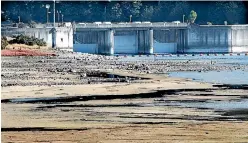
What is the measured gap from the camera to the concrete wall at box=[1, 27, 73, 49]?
380 feet

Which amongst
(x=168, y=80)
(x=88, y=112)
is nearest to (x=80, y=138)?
(x=88, y=112)

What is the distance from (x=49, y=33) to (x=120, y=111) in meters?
94.0

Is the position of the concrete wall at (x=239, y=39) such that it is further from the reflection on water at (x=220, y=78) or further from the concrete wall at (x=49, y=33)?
the reflection on water at (x=220, y=78)

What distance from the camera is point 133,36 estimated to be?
165 meters

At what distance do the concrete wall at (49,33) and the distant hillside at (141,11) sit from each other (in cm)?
5475

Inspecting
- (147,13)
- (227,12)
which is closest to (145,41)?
(147,13)

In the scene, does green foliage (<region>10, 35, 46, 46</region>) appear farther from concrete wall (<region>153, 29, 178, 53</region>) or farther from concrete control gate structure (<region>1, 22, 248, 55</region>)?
concrete wall (<region>153, 29, 178, 53</region>)

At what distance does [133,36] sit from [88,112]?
137137 millimetres

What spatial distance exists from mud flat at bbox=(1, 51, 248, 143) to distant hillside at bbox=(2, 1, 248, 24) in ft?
463

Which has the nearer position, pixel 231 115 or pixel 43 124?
pixel 43 124

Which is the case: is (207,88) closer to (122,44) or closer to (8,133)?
(8,133)

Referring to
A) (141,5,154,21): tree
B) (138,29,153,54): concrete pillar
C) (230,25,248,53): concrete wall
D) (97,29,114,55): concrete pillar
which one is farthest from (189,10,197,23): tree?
(97,29,114,55): concrete pillar

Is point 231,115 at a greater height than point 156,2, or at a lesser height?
lesser

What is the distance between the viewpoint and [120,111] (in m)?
28.3
